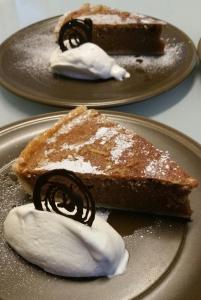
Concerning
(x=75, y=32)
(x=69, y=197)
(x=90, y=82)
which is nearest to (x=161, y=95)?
(x=90, y=82)

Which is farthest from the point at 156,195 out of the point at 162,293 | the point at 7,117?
the point at 7,117

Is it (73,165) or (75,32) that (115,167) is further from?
(75,32)

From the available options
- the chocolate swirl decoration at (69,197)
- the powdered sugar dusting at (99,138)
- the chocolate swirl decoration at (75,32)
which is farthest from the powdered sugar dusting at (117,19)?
the chocolate swirl decoration at (69,197)

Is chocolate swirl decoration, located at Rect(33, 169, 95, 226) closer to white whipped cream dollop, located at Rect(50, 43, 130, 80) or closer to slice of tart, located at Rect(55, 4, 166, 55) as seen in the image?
white whipped cream dollop, located at Rect(50, 43, 130, 80)

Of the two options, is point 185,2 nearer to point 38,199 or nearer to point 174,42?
point 174,42

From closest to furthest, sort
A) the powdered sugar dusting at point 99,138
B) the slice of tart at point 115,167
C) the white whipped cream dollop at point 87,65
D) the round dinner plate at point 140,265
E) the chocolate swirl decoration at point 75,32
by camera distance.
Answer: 1. the round dinner plate at point 140,265
2. the slice of tart at point 115,167
3. the powdered sugar dusting at point 99,138
4. the white whipped cream dollop at point 87,65
5. the chocolate swirl decoration at point 75,32

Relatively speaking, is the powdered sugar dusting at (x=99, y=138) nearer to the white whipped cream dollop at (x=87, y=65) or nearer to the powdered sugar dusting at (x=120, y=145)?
the powdered sugar dusting at (x=120, y=145)
